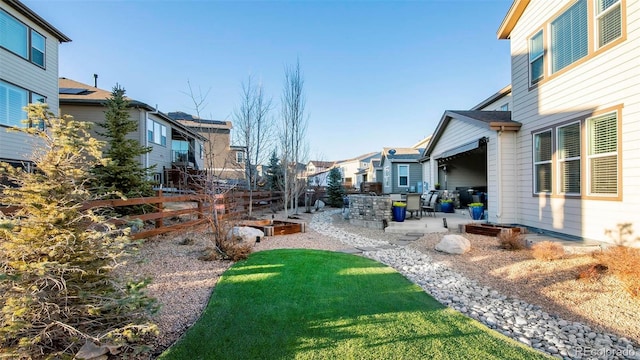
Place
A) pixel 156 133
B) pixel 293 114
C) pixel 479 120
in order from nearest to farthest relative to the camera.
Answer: pixel 479 120
pixel 293 114
pixel 156 133

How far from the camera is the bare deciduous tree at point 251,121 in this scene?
12.4 metres

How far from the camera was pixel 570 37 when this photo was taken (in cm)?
668

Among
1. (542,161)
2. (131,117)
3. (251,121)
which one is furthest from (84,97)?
(542,161)

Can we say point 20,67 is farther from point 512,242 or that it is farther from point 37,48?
point 512,242

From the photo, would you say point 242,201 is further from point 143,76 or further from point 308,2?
point 308,2

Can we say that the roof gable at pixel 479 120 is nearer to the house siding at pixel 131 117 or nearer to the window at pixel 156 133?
the house siding at pixel 131 117

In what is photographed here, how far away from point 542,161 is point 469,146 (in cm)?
295

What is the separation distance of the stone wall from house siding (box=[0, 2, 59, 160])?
1101 centimetres

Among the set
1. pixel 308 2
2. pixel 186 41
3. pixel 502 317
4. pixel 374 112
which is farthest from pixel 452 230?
pixel 374 112

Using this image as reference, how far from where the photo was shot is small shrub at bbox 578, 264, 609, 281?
14.4ft

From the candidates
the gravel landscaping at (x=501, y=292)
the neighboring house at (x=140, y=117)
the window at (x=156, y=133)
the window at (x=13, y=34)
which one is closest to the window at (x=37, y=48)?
the window at (x=13, y=34)

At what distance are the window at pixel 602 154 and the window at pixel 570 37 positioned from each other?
5.31ft

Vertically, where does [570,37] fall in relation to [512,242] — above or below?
above

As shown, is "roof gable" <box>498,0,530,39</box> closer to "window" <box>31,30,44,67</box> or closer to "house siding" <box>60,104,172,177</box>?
"house siding" <box>60,104,172,177</box>
